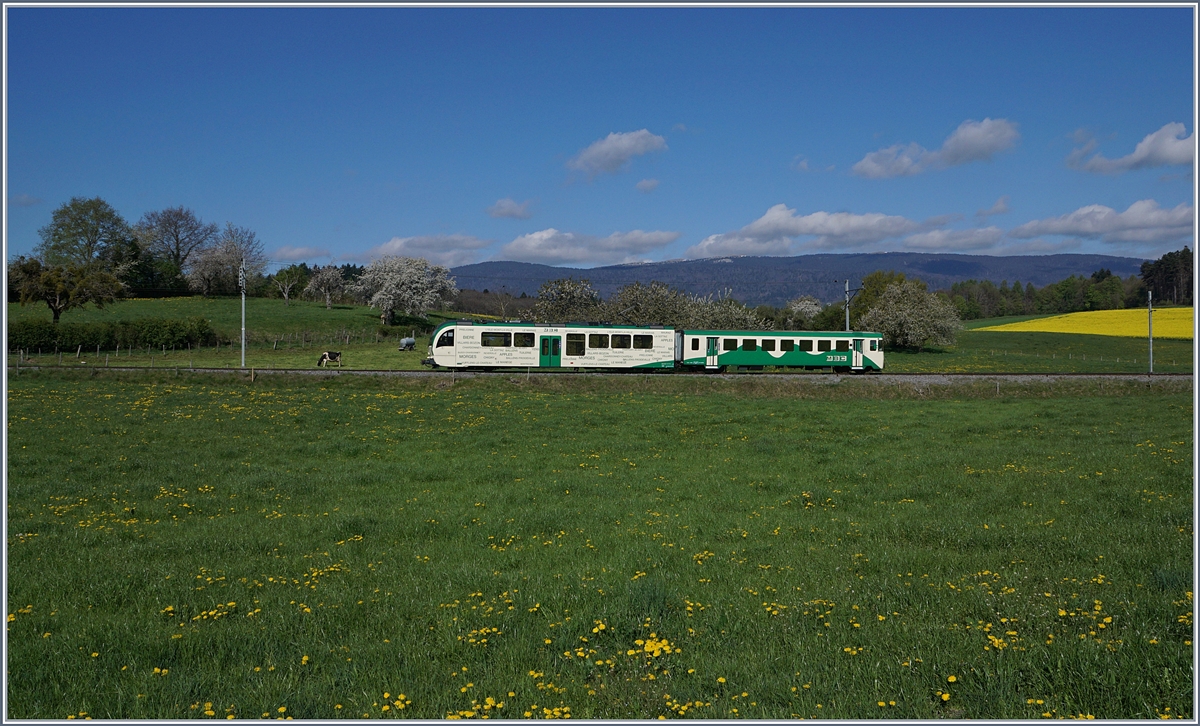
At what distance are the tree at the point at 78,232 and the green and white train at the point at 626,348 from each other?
64.2 metres

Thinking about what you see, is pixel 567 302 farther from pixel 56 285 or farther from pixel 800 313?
pixel 800 313

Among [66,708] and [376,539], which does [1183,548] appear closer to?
[376,539]

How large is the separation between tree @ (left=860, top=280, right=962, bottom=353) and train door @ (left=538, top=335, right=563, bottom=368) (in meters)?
41.7

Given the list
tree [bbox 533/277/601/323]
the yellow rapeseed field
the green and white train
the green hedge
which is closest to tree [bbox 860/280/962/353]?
the yellow rapeseed field

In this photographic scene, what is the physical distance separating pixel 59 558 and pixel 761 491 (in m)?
11.4

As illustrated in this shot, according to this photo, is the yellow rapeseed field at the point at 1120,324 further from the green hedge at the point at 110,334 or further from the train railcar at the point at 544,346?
the green hedge at the point at 110,334

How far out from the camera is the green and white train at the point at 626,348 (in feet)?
145

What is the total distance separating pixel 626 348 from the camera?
45.2 metres

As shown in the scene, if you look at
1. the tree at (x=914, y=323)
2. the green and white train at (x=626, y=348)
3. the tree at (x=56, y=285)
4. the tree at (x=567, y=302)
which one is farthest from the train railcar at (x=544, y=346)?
the tree at (x=914, y=323)

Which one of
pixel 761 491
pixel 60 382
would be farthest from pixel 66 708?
→ pixel 60 382

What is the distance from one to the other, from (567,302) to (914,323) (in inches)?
1369

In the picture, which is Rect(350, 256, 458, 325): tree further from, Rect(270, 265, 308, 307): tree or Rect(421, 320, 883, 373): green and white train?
Rect(421, 320, 883, 373): green and white train

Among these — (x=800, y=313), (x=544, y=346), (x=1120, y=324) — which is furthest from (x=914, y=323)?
(x=800, y=313)

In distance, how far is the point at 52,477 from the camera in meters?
15.8
